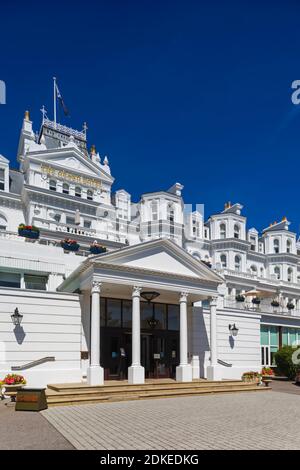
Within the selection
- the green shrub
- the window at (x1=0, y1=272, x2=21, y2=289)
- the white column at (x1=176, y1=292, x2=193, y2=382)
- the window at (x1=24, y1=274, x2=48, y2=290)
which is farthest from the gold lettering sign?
the green shrub

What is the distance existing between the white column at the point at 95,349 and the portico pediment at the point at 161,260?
144 cm

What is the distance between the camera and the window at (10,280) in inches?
888

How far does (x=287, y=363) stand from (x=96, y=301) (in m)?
15.0

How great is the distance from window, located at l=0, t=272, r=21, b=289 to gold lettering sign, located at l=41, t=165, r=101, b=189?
15.9 m

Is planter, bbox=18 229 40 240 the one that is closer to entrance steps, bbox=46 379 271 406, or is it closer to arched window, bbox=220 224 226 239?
entrance steps, bbox=46 379 271 406

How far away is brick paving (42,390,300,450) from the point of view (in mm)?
9500

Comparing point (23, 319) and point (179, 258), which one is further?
point (179, 258)

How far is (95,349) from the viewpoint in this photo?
Answer: 18.7 m

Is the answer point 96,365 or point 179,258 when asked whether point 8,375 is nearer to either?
point 96,365

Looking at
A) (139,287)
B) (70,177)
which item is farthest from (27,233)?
(70,177)

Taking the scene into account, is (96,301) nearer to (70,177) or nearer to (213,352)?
(213,352)
